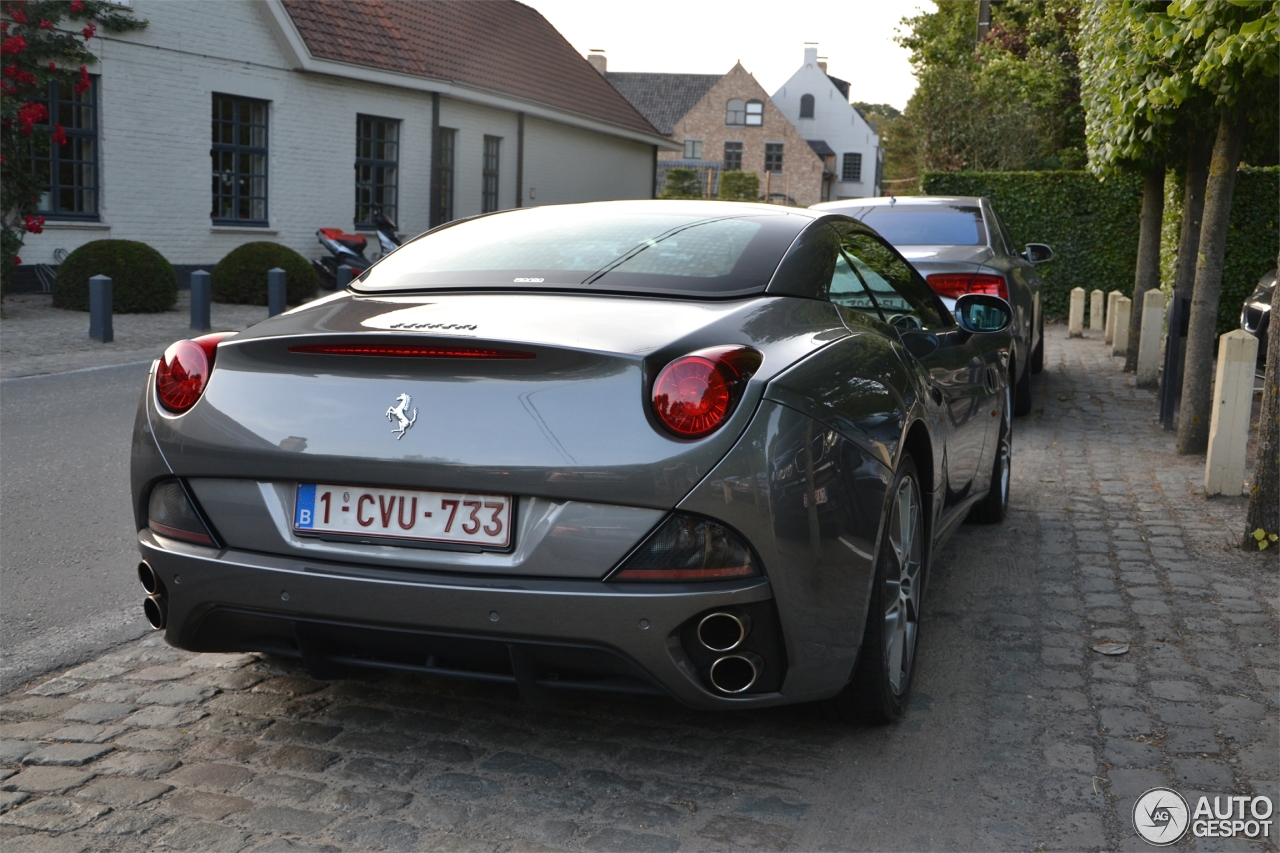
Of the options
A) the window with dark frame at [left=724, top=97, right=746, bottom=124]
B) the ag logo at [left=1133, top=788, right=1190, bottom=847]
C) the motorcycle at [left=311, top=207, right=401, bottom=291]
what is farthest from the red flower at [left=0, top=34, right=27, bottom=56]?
the window with dark frame at [left=724, top=97, right=746, bottom=124]

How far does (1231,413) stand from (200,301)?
11300mm

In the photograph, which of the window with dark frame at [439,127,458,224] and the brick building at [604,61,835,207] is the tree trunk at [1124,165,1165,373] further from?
the brick building at [604,61,835,207]

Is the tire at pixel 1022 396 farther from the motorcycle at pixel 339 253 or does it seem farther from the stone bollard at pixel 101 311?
the motorcycle at pixel 339 253

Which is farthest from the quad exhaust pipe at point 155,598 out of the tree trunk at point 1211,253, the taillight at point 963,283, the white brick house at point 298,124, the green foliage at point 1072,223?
the green foliage at point 1072,223

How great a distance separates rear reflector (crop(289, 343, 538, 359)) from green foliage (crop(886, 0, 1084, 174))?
26.9 m

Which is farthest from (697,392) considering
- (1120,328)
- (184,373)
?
(1120,328)

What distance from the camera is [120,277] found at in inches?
632

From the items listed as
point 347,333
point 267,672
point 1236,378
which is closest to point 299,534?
point 347,333

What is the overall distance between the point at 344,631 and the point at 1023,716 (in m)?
2.06

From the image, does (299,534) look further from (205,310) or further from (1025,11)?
(1025,11)

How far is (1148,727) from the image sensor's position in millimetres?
3768

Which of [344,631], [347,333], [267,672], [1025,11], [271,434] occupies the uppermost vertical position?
[1025,11]

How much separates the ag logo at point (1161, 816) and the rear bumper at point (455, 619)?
0.83m

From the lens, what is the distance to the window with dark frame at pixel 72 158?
18.1 metres
